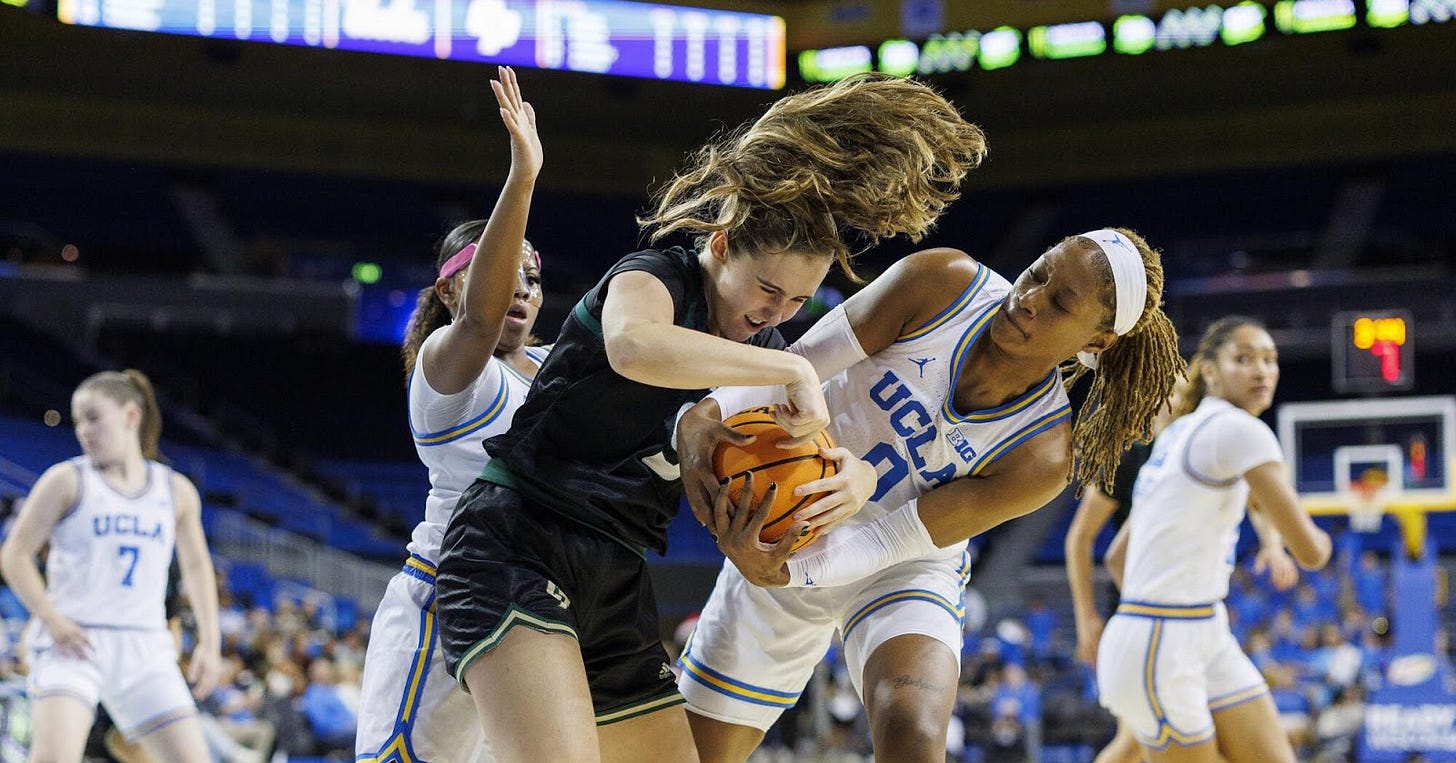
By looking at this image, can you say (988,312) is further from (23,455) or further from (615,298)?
(23,455)

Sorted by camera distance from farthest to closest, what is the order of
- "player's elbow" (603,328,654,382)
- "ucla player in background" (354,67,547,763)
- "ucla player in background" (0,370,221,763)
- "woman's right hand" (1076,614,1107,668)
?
"woman's right hand" (1076,614,1107,668), "ucla player in background" (0,370,221,763), "ucla player in background" (354,67,547,763), "player's elbow" (603,328,654,382)

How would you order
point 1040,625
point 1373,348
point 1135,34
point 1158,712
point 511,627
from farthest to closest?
point 1040,625
point 1135,34
point 1373,348
point 1158,712
point 511,627

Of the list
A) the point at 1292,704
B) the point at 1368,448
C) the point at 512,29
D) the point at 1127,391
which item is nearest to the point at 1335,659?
the point at 1292,704

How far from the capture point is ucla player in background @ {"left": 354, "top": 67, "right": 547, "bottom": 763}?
3.08 metres

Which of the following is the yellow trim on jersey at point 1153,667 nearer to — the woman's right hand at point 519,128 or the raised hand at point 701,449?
the raised hand at point 701,449

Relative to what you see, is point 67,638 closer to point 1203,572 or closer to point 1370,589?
point 1203,572

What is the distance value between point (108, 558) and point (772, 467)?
12.3ft

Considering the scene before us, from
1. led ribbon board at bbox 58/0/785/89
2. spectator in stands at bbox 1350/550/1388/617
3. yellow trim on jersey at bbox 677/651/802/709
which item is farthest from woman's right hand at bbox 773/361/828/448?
led ribbon board at bbox 58/0/785/89

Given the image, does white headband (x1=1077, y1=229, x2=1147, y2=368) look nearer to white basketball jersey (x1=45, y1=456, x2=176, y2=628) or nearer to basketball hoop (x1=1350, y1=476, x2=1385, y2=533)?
white basketball jersey (x1=45, y1=456, x2=176, y2=628)

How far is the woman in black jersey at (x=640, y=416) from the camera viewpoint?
2.79m

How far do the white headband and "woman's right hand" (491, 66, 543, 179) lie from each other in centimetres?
124

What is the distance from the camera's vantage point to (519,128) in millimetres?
3033

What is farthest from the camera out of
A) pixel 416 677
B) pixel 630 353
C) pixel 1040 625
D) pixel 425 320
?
pixel 1040 625

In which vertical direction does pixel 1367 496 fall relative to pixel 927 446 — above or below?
above
